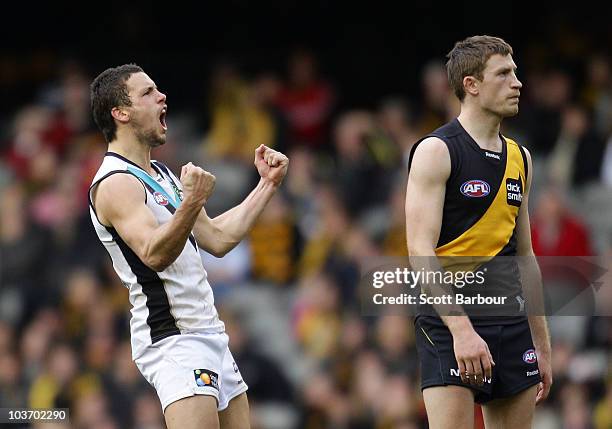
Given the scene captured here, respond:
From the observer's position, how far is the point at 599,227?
11.6 metres

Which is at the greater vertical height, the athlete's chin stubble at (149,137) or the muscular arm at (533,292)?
the athlete's chin stubble at (149,137)

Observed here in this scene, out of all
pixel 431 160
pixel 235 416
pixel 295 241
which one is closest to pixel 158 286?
pixel 235 416

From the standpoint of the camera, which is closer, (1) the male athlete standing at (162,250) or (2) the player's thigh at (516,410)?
(1) the male athlete standing at (162,250)

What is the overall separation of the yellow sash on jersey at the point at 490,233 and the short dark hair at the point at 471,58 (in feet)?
1.60

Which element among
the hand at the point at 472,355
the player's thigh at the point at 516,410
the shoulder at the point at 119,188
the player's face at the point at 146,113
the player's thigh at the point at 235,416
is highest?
the player's face at the point at 146,113

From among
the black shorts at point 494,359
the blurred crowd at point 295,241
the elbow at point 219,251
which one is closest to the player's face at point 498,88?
the black shorts at point 494,359

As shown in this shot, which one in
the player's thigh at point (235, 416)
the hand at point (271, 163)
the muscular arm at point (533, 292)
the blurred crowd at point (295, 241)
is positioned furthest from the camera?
the blurred crowd at point (295, 241)

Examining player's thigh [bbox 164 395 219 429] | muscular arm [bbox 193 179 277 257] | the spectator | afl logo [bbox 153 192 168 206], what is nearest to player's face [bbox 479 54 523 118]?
muscular arm [bbox 193 179 277 257]

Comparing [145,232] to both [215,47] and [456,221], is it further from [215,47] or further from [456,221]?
[215,47]

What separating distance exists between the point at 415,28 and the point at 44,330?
5.40 meters

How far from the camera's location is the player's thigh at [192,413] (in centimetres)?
604

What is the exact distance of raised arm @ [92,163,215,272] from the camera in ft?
19.4

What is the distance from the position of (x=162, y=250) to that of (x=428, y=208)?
126cm

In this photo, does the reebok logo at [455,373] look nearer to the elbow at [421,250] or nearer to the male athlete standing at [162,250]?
the elbow at [421,250]
